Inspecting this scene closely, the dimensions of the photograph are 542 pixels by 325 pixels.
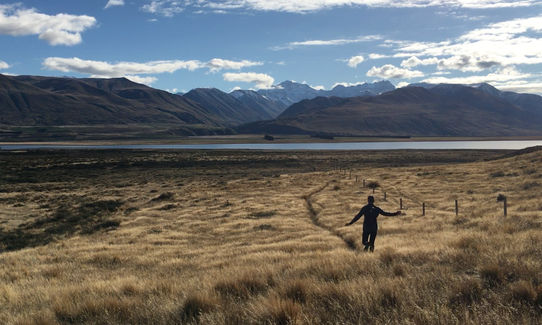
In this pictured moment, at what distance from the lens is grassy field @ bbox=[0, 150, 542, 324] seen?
6.02 m

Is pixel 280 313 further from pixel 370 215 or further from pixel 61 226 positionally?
pixel 61 226

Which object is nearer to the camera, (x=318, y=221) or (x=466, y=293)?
(x=466, y=293)

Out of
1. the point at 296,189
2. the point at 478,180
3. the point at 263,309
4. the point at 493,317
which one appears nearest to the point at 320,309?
the point at 263,309

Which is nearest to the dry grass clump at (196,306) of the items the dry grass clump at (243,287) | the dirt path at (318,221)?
the dry grass clump at (243,287)

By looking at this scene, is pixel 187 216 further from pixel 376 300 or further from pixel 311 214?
pixel 376 300

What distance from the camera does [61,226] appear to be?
2506cm

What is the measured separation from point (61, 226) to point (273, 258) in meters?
19.3

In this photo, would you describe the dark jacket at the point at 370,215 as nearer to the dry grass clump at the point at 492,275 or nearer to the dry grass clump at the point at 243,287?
the dry grass clump at the point at 492,275

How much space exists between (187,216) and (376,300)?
2274 centimetres

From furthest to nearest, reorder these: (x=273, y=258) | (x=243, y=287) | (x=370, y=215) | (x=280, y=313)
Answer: (x=370, y=215) → (x=273, y=258) → (x=243, y=287) → (x=280, y=313)

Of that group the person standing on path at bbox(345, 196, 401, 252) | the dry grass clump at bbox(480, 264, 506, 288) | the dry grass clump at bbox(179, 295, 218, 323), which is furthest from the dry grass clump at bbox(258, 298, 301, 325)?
the person standing on path at bbox(345, 196, 401, 252)

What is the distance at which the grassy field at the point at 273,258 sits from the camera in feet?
19.8

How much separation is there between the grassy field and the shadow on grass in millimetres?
129

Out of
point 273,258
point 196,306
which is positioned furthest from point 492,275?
point 273,258
